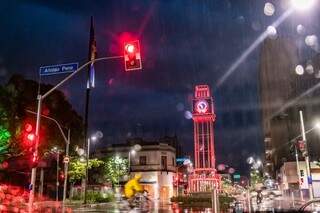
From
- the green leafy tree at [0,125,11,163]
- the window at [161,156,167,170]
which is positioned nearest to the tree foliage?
the green leafy tree at [0,125,11,163]

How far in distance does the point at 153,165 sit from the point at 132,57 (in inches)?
2407

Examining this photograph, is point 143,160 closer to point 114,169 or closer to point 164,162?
point 164,162

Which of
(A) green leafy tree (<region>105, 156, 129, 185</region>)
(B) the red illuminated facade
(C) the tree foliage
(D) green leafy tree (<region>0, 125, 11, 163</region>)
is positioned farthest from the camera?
(A) green leafy tree (<region>105, 156, 129, 185</region>)

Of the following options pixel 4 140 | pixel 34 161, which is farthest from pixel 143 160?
pixel 34 161

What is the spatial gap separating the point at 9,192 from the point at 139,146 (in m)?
36.4

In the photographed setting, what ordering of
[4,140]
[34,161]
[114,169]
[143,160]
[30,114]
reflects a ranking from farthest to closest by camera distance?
[143,160]
[114,169]
[30,114]
[4,140]
[34,161]

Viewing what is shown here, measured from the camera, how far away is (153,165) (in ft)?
248

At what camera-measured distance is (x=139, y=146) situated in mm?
76750

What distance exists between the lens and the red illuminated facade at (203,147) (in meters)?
44.4

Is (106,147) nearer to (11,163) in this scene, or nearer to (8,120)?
(11,163)

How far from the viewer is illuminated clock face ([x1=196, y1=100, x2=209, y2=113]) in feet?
154

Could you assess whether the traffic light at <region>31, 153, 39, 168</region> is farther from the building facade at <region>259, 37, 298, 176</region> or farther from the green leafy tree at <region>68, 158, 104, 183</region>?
the building facade at <region>259, 37, 298, 176</region>

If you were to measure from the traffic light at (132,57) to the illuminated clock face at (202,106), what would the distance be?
31503mm

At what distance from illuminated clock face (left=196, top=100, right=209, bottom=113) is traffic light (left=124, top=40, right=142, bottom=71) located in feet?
103
